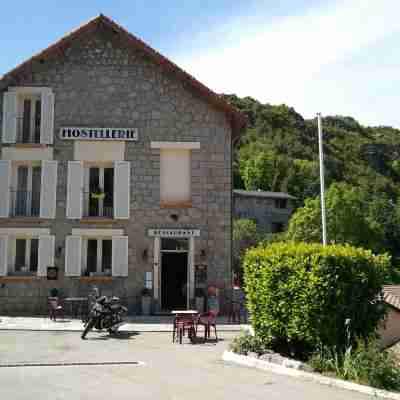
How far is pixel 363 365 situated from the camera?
811 cm

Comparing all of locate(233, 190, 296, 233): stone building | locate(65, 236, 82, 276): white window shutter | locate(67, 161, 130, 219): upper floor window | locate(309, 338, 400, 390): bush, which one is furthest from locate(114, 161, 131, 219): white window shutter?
locate(233, 190, 296, 233): stone building

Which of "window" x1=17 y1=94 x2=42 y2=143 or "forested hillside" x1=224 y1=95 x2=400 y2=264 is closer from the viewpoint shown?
"window" x1=17 y1=94 x2=42 y2=143

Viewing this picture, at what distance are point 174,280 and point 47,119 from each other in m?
6.85

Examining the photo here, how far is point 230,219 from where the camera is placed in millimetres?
18359

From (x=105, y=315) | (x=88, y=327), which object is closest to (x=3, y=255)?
(x=105, y=315)

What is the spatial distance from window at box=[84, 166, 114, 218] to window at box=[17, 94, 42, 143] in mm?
2240

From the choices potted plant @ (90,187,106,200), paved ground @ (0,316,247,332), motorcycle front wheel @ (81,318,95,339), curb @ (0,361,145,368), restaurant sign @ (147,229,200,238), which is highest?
→ potted plant @ (90,187,106,200)

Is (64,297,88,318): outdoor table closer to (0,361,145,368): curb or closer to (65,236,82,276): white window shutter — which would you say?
(65,236,82,276): white window shutter

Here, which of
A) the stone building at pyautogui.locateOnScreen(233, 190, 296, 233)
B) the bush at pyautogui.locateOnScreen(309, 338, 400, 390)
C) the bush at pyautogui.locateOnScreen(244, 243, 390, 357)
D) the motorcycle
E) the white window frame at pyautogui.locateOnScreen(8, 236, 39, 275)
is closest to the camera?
the bush at pyautogui.locateOnScreen(309, 338, 400, 390)

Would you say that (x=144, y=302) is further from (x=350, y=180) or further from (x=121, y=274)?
(x=350, y=180)

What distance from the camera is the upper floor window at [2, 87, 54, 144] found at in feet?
60.2

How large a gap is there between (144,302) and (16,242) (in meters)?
4.74

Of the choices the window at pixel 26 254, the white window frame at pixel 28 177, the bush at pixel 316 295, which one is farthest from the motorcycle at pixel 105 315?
the white window frame at pixel 28 177

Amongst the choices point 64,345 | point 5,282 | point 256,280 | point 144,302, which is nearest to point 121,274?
point 144,302
